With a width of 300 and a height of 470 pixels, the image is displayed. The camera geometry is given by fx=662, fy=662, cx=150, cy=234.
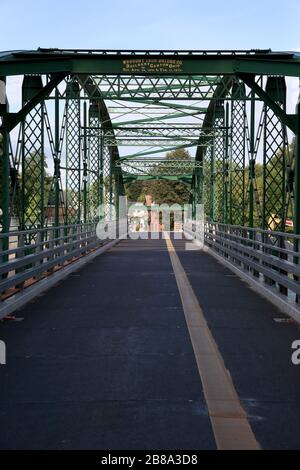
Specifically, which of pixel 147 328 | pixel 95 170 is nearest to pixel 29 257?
pixel 147 328

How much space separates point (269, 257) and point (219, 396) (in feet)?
24.3

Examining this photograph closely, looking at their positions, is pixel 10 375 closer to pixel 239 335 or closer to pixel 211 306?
pixel 239 335

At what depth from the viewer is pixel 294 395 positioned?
5.73m

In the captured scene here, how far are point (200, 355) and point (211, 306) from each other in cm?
380

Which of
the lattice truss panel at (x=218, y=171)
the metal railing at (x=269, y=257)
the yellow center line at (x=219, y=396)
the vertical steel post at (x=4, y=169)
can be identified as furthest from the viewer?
the lattice truss panel at (x=218, y=171)

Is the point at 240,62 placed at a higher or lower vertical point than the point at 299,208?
higher

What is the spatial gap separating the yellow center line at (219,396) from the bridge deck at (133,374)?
68 mm

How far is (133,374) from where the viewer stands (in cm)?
634

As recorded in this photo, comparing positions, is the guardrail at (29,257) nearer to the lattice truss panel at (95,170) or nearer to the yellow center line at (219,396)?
the yellow center line at (219,396)

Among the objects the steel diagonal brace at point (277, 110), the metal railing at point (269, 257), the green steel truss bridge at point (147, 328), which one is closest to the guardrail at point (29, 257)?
the green steel truss bridge at point (147, 328)

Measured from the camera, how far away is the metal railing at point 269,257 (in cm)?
1076

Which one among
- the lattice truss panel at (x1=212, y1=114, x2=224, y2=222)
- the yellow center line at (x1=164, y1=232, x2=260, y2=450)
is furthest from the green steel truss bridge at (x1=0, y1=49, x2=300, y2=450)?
the lattice truss panel at (x1=212, y1=114, x2=224, y2=222)

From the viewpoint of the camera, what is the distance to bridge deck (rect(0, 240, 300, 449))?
15.4 feet

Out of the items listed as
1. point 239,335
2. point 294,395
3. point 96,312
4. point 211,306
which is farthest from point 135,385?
point 211,306
